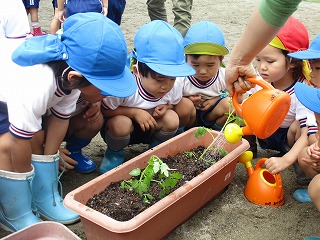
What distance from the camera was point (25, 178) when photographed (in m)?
1.85

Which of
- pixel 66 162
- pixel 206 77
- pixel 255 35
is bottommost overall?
pixel 66 162

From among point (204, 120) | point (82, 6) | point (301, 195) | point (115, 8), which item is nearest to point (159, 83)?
point (204, 120)

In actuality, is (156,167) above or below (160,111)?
above

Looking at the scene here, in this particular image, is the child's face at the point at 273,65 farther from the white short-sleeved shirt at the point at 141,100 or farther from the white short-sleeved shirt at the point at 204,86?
the white short-sleeved shirt at the point at 141,100

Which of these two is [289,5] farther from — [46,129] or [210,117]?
[210,117]

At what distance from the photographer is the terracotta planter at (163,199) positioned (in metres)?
1.60

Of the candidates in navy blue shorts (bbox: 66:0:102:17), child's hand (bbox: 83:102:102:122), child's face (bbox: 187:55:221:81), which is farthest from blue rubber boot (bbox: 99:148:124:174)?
navy blue shorts (bbox: 66:0:102:17)

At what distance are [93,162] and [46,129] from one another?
0.48m

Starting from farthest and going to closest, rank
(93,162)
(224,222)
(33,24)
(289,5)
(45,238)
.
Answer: (33,24) → (93,162) → (224,222) → (45,238) → (289,5)

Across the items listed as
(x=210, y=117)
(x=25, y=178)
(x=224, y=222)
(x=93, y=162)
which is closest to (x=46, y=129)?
(x=25, y=178)

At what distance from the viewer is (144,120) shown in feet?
7.89

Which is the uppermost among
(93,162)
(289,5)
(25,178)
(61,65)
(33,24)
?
(289,5)

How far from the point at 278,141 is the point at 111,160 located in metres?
1.00

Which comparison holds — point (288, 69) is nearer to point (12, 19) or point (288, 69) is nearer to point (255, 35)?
point (255, 35)
